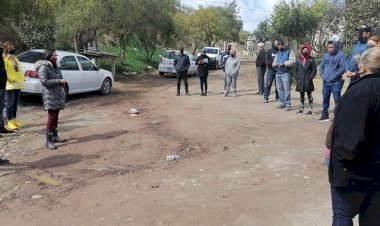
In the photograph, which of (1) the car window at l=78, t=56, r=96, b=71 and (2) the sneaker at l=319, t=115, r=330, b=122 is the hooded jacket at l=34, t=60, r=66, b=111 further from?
(1) the car window at l=78, t=56, r=96, b=71

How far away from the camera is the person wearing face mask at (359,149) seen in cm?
264

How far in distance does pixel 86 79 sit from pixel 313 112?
728 centimetres

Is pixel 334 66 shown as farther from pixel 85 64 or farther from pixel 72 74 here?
pixel 85 64

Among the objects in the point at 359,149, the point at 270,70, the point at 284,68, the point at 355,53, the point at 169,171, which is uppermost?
the point at 355,53

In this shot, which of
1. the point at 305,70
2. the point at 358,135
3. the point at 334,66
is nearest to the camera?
the point at 358,135

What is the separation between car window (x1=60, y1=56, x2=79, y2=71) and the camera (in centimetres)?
1233

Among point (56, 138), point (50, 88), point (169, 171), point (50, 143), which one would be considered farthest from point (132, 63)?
point (169, 171)

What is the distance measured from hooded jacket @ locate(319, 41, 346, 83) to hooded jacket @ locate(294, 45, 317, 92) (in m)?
0.99

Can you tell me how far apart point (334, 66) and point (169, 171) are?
4.62 meters

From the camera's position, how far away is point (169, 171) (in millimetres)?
6047

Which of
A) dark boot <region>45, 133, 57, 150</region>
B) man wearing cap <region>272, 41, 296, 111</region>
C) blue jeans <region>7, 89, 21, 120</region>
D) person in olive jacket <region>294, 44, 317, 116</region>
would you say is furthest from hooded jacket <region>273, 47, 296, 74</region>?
blue jeans <region>7, 89, 21, 120</region>

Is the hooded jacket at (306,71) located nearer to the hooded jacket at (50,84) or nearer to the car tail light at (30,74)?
the hooded jacket at (50,84)

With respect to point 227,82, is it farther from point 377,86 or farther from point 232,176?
point 377,86

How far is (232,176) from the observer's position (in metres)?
5.71
